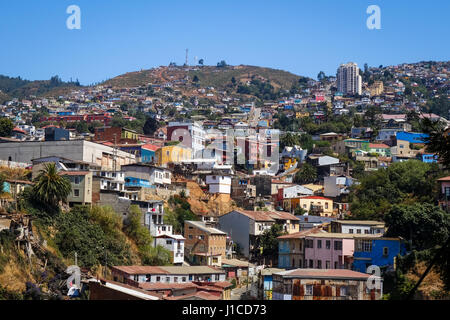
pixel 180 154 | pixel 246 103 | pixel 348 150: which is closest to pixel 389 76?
pixel 246 103

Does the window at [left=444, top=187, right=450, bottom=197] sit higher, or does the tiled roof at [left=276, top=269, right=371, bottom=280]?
the window at [left=444, top=187, right=450, bottom=197]

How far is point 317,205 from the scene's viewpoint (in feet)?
179

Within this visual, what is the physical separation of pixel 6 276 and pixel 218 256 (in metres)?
15.8

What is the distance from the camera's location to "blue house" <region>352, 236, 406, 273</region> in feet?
127

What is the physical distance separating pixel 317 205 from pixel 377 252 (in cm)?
1572

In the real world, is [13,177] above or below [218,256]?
above

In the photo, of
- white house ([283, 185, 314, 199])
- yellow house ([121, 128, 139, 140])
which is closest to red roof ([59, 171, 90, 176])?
white house ([283, 185, 314, 199])

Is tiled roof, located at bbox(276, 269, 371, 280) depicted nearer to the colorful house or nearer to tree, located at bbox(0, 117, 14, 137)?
the colorful house

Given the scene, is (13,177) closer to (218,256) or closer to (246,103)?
A: (218,256)

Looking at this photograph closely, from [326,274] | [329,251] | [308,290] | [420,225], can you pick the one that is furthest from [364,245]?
[308,290]

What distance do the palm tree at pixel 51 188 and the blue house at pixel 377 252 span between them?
15729mm

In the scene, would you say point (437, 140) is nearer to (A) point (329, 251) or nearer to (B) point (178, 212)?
(A) point (329, 251)

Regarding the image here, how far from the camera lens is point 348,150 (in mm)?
73375

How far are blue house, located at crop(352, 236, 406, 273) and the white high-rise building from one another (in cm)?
12234
